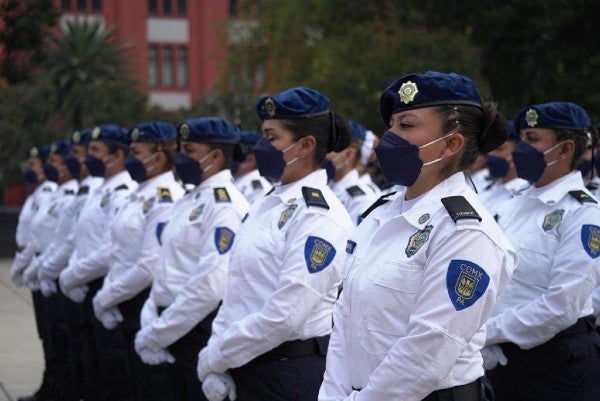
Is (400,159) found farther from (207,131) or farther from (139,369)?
(139,369)

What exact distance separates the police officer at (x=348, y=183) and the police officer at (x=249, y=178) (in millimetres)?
1072

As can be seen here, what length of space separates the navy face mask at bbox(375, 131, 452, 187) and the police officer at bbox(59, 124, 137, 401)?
417 centimetres

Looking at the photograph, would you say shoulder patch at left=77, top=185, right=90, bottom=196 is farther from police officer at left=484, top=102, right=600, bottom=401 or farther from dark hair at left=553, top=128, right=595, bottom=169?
dark hair at left=553, top=128, right=595, bottom=169

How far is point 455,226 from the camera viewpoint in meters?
3.56

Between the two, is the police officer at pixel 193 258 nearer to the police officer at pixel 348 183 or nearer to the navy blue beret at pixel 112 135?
the police officer at pixel 348 183

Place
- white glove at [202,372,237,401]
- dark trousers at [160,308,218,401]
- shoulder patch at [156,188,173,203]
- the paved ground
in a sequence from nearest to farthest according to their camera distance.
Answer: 1. white glove at [202,372,237,401]
2. dark trousers at [160,308,218,401]
3. shoulder patch at [156,188,173,203]
4. the paved ground

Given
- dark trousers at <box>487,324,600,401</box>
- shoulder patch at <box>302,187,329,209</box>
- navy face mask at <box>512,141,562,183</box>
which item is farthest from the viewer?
navy face mask at <box>512,141,562,183</box>

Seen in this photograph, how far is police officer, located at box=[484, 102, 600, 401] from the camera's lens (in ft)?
17.0

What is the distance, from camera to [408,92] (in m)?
3.77

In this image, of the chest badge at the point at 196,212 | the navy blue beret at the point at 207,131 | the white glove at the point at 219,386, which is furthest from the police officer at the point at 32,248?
the white glove at the point at 219,386

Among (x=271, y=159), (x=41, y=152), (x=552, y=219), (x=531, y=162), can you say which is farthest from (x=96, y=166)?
(x=41, y=152)

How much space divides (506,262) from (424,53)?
17.9 metres

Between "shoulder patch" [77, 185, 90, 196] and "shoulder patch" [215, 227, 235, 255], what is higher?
"shoulder patch" [215, 227, 235, 255]

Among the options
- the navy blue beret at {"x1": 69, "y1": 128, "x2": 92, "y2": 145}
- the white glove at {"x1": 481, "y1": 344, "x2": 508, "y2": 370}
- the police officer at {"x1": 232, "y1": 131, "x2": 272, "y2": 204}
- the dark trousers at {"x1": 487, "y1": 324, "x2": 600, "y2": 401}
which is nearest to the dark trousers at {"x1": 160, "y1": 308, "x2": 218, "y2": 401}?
the white glove at {"x1": 481, "y1": 344, "x2": 508, "y2": 370}
